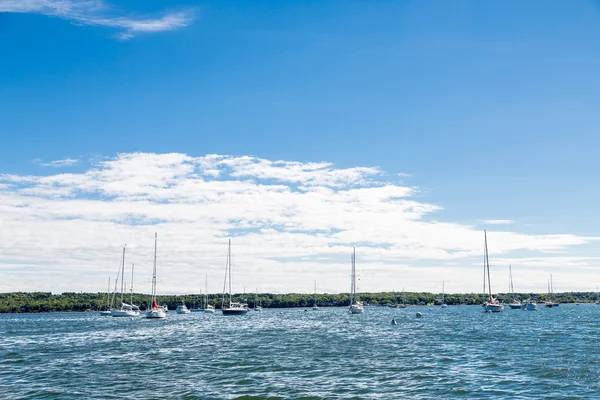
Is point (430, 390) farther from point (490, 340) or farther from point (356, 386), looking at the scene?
point (490, 340)

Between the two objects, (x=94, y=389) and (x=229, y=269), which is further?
(x=229, y=269)

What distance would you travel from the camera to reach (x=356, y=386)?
36.8 metres

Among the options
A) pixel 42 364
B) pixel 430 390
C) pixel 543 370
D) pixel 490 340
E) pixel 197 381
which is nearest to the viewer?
pixel 430 390

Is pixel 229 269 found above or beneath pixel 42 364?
above

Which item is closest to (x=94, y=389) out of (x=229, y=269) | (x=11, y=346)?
(x=11, y=346)

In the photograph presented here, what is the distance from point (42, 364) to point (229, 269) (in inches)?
5324

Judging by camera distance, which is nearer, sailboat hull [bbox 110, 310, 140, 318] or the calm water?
the calm water

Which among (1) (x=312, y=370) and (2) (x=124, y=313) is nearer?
(1) (x=312, y=370)

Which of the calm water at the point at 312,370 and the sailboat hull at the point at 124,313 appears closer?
the calm water at the point at 312,370

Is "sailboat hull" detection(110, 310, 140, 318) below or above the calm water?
below

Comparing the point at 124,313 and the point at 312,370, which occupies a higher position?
the point at 312,370

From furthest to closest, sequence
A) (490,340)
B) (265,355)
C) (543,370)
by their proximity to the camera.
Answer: (490,340)
(265,355)
(543,370)

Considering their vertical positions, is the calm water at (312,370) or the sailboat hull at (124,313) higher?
the calm water at (312,370)

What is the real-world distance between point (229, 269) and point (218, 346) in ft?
395
